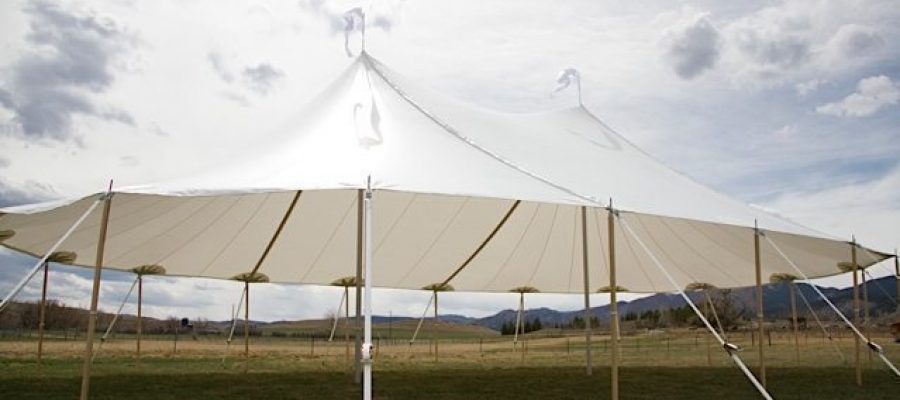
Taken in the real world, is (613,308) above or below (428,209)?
below

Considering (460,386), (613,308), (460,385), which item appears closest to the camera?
(613,308)

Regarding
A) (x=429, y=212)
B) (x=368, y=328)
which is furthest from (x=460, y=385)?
(x=368, y=328)

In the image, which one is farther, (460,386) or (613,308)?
(460,386)

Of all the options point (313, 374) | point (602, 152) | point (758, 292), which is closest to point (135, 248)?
point (313, 374)

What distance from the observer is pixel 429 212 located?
9359 millimetres

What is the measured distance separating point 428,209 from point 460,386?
6.71ft

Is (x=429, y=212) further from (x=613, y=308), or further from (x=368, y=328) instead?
(x=368, y=328)

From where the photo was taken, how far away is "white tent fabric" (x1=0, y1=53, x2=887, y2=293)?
6.09 m

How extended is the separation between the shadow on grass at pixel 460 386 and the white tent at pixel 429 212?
142cm

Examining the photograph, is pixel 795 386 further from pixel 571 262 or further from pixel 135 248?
pixel 135 248

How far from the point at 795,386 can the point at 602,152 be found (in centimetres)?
358

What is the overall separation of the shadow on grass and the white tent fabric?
1455 millimetres

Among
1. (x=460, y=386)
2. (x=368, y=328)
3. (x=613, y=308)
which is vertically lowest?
(x=460, y=386)

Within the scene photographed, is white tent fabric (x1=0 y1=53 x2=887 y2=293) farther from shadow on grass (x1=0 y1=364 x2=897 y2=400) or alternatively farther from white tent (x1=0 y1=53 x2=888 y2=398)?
shadow on grass (x1=0 y1=364 x2=897 y2=400)
